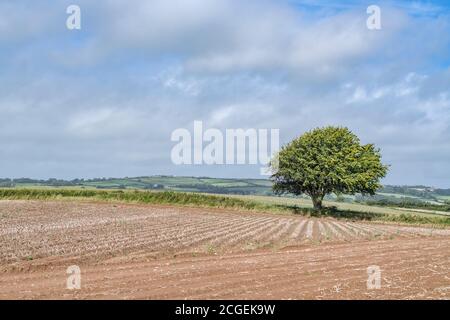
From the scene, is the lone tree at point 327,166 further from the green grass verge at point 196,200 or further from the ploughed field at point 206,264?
the ploughed field at point 206,264

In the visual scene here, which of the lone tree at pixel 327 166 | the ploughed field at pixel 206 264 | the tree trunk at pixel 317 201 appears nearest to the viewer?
the ploughed field at pixel 206 264

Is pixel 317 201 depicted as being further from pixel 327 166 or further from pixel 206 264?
pixel 206 264

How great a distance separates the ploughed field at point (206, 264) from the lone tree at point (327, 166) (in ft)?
105

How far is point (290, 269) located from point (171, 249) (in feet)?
29.5

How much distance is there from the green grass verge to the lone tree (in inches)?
140

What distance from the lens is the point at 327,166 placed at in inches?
2721

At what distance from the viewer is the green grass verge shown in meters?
70.3

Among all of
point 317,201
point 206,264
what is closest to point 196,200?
point 317,201

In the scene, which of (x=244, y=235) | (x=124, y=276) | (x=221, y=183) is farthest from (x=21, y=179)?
(x=124, y=276)

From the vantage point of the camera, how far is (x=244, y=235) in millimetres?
36688

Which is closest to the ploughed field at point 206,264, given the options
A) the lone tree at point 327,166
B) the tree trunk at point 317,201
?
the lone tree at point 327,166

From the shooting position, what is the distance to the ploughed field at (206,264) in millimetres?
16422

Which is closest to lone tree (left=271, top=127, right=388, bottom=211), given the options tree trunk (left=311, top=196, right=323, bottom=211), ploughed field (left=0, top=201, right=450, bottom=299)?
tree trunk (left=311, top=196, right=323, bottom=211)
